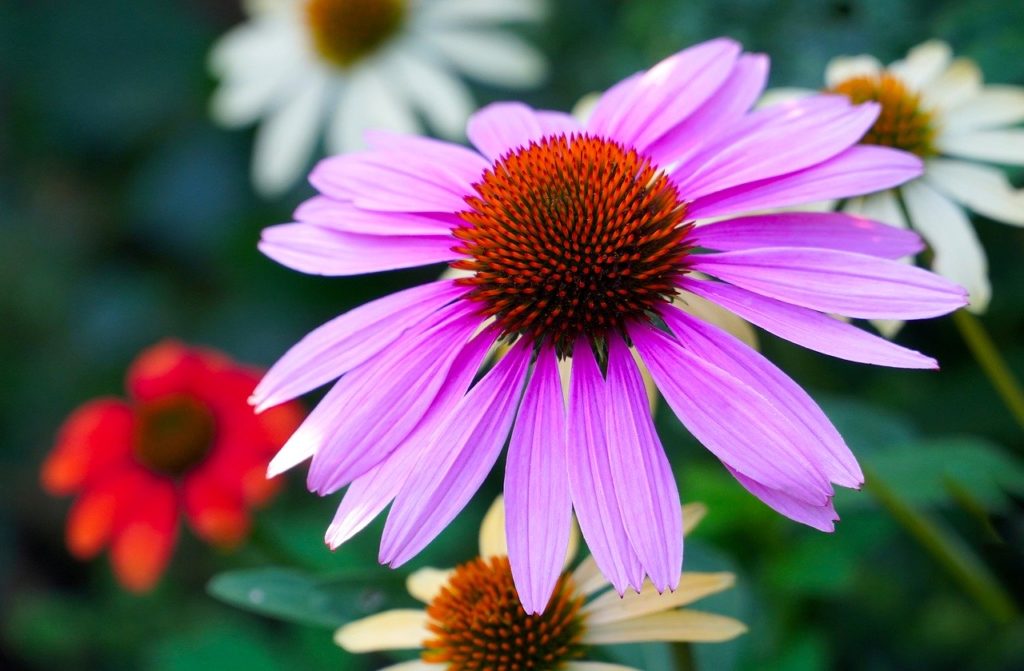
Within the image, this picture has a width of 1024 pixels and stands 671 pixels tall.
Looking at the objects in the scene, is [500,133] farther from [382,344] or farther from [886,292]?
[886,292]

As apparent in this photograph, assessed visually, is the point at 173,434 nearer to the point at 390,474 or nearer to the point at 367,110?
the point at 367,110

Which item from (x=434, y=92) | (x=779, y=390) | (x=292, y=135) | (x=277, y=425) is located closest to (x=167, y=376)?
(x=277, y=425)

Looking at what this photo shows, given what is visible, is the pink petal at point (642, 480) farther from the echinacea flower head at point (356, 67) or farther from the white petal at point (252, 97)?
the white petal at point (252, 97)

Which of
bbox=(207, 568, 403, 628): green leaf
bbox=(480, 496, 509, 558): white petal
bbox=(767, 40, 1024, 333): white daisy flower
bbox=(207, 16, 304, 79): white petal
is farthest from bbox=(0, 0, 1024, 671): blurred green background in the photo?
bbox=(207, 16, 304, 79): white petal

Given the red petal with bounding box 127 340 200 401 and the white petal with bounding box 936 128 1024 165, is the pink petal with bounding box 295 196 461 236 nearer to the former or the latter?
the white petal with bounding box 936 128 1024 165

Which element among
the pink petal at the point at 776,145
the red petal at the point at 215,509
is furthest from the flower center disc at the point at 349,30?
the pink petal at the point at 776,145

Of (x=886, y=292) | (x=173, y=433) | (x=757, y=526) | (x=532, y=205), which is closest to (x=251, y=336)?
(x=173, y=433)

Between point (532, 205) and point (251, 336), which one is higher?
point (251, 336)
